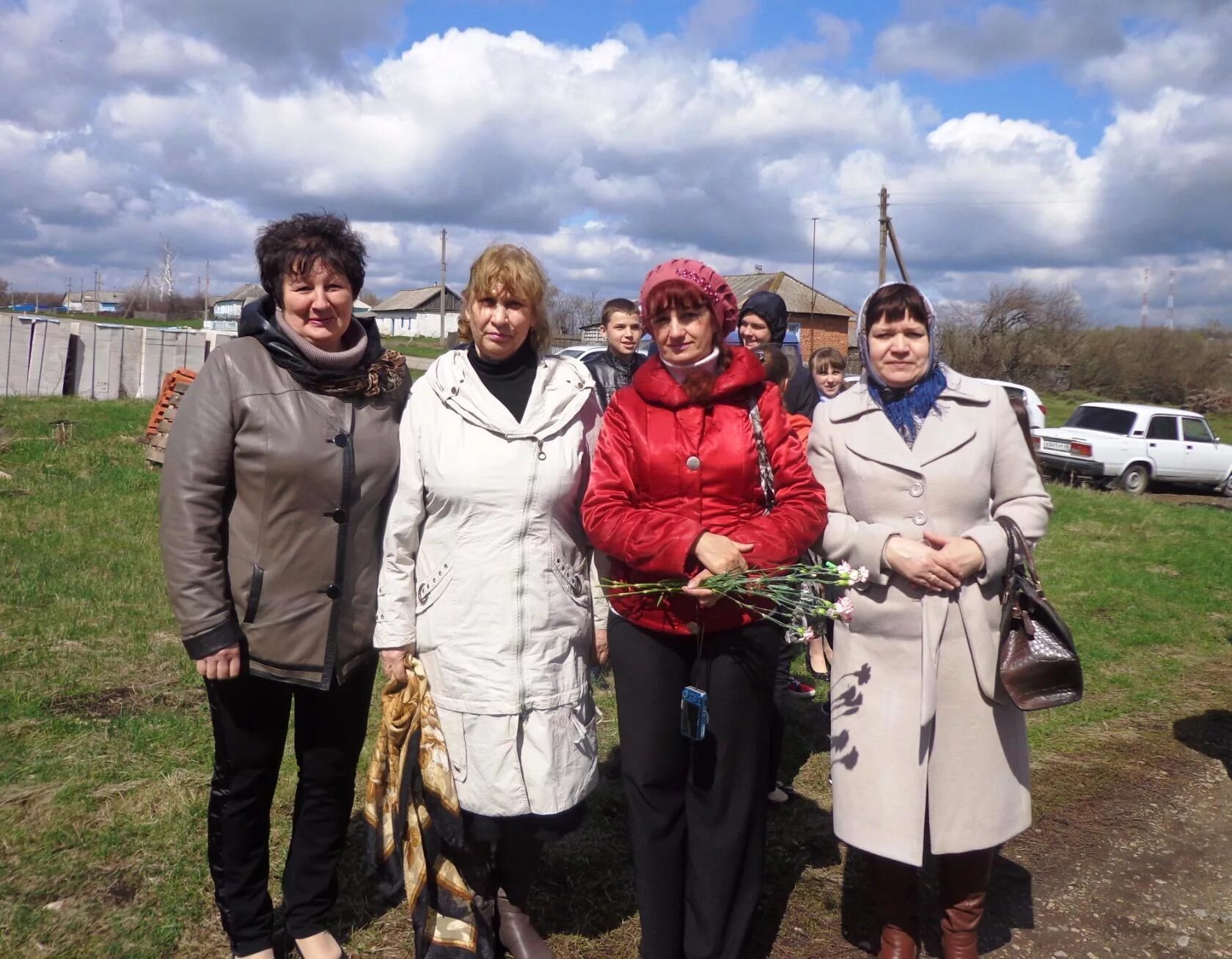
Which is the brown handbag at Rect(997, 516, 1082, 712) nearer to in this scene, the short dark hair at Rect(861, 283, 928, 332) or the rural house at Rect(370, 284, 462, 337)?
the short dark hair at Rect(861, 283, 928, 332)

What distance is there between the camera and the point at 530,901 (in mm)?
3055

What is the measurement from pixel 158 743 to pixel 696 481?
2959mm

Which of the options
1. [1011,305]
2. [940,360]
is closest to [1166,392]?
[1011,305]

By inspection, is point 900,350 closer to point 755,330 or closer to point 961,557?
point 961,557

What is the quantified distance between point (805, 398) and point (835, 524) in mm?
1892

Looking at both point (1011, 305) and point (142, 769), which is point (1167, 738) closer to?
point (142, 769)

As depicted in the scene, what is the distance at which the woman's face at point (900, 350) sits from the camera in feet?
8.33

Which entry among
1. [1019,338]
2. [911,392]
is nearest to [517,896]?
[911,392]

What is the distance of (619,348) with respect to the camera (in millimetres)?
5035

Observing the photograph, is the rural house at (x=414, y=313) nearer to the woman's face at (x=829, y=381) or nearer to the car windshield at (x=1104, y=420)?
the car windshield at (x=1104, y=420)

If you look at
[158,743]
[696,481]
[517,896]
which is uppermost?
[696,481]

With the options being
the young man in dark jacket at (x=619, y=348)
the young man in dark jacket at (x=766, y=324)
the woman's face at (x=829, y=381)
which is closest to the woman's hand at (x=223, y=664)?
the young man in dark jacket at (x=766, y=324)

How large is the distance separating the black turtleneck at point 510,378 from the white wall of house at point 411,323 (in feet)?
222

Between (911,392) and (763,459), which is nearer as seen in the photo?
(763,459)
